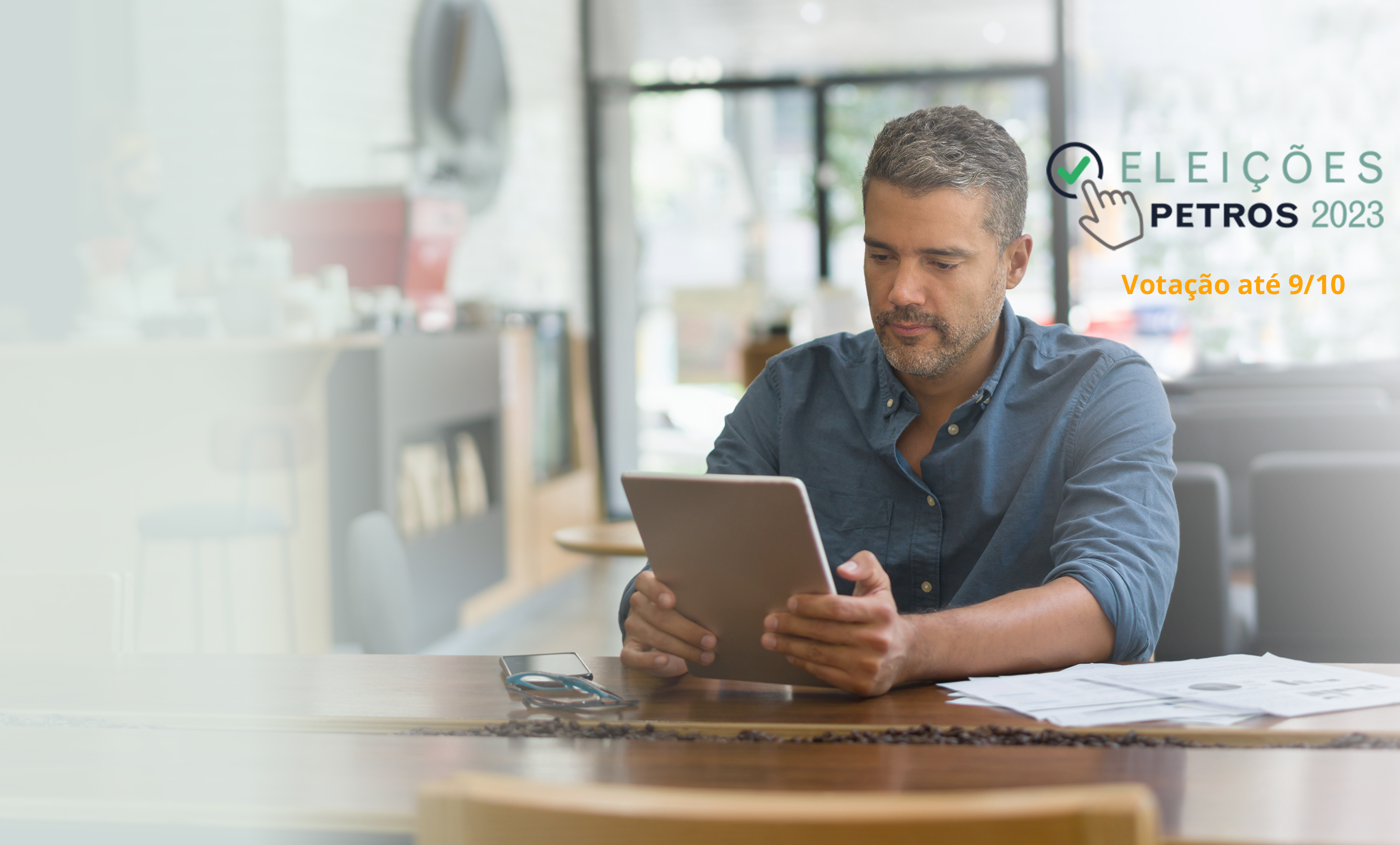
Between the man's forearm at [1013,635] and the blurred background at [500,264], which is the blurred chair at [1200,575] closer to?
the blurred background at [500,264]

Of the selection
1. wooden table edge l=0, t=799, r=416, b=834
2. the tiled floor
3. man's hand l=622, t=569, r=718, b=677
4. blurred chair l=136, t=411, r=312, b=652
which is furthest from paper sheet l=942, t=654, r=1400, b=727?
the tiled floor

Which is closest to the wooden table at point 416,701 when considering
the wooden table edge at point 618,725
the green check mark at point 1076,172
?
the wooden table edge at point 618,725

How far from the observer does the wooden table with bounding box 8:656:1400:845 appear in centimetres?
93

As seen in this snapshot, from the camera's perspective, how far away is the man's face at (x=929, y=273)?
5.24ft

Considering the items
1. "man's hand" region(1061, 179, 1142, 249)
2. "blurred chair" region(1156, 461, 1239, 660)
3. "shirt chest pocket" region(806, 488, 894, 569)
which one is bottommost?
"blurred chair" region(1156, 461, 1239, 660)

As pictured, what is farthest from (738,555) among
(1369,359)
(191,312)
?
(1369,359)

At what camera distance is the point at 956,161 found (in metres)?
1.60

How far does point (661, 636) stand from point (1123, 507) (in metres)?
0.57

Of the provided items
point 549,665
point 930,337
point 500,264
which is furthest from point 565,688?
point 500,264

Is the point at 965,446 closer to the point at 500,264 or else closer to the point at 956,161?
the point at 956,161

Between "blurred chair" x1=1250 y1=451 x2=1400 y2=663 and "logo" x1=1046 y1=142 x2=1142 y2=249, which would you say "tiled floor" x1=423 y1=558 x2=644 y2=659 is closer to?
"blurred chair" x1=1250 y1=451 x2=1400 y2=663

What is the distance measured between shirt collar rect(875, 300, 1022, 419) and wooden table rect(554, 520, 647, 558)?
81 cm

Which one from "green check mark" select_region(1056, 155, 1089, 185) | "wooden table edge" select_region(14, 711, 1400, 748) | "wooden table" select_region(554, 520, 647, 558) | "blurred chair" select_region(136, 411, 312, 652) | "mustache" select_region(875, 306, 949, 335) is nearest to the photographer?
"wooden table edge" select_region(14, 711, 1400, 748)

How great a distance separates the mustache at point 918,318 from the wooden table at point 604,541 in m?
0.96
